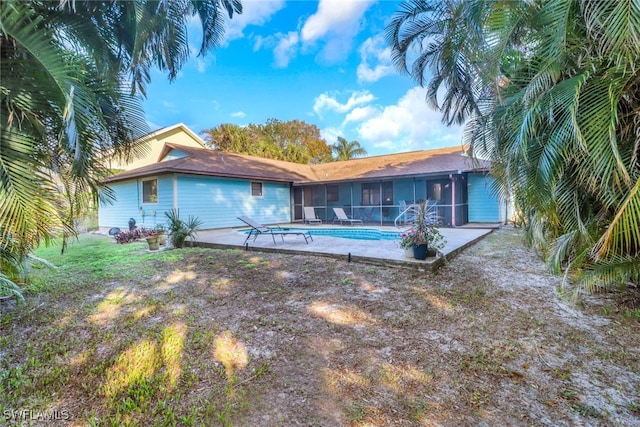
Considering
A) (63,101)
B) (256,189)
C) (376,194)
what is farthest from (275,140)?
(63,101)

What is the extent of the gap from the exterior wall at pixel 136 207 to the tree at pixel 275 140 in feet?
44.0

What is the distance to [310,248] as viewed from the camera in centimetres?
693

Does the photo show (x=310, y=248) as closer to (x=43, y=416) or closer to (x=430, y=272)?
(x=430, y=272)

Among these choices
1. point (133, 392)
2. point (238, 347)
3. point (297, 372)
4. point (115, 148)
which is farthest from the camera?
point (115, 148)

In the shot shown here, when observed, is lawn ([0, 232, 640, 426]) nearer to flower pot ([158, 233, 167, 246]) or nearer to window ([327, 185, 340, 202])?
flower pot ([158, 233, 167, 246])

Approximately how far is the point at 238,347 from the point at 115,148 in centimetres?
317

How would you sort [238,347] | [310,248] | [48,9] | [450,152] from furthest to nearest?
[450,152] → [310,248] → [48,9] → [238,347]

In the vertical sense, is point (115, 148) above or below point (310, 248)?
above

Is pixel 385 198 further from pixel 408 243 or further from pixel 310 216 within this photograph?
pixel 408 243

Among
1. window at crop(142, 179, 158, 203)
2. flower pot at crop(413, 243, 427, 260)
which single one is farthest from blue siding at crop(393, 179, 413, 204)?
window at crop(142, 179, 158, 203)

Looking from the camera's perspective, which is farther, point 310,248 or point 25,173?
point 310,248

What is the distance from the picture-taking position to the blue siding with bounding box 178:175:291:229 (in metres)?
11.8

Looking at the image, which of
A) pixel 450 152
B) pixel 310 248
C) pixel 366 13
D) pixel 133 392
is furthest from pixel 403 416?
pixel 450 152

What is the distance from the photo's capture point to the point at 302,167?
19219 millimetres
